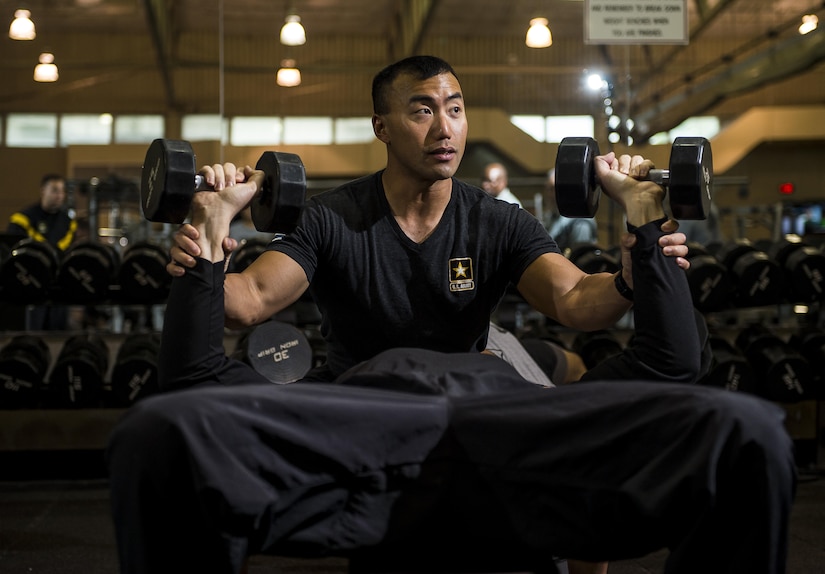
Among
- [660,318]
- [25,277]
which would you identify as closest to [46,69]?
[25,277]

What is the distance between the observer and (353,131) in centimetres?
1109

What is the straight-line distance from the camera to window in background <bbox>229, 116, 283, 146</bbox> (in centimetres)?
729

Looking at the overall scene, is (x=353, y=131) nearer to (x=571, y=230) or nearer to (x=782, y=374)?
(x=571, y=230)

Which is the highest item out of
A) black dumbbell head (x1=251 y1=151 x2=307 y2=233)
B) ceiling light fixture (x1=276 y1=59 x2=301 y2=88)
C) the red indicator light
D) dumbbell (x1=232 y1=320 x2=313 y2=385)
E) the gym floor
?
ceiling light fixture (x1=276 y1=59 x2=301 y2=88)

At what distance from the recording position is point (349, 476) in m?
1.12

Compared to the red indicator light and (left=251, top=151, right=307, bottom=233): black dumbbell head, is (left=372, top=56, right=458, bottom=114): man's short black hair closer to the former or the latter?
(left=251, top=151, right=307, bottom=233): black dumbbell head

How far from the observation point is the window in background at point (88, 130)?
10.3m

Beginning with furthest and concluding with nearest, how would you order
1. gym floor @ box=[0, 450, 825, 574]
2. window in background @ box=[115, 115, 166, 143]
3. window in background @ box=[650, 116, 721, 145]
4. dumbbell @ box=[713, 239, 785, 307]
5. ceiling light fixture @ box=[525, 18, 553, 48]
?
window in background @ box=[650, 116, 721, 145], window in background @ box=[115, 115, 166, 143], ceiling light fixture @ box=[525, 18, 553, 48], dumbbell @ box=[713, 239, 785, 307], gym floor @ box=[0, 450, 825, 574]

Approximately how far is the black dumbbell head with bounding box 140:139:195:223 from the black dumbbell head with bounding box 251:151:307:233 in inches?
5.7

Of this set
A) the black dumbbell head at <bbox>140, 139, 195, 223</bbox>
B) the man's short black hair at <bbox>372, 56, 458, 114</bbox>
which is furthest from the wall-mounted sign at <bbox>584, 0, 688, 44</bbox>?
the black dumbbell head at <bbox>140, 139, 195, 223</bbox>

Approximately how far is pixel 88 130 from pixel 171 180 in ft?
31.0

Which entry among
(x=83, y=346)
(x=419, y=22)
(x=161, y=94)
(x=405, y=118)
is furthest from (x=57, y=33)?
(x=405, y=118)

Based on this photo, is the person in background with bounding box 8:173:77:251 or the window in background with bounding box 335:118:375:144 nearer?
the person in background with bounding box 8:173:77:251

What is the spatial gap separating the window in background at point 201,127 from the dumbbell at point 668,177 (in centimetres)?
502
